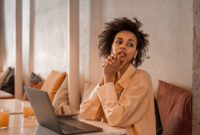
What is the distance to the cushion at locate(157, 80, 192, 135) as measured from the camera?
1.95m

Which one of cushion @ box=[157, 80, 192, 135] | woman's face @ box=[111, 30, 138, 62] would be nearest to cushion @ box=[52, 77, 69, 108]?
cushion @ box=[157, 80, 192, 135]

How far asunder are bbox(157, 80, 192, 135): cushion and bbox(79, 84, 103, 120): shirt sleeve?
664 millimetres

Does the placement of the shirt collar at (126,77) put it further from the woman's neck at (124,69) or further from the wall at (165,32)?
the wall at (165,32)

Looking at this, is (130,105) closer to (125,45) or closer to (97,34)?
(125,45)

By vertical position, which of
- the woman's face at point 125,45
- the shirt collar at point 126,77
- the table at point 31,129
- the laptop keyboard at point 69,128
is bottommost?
the table at point 31,129

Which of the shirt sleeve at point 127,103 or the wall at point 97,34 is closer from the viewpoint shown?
the shirt sleeve at point 127,103

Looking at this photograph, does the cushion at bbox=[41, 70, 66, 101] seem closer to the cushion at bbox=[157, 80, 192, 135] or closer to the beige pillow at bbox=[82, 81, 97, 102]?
the beige pillow at bbox=[82, 81, 97, 102]

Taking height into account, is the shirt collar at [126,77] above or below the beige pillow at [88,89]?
above

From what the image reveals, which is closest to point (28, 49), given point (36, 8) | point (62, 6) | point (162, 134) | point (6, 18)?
point (36, 8)

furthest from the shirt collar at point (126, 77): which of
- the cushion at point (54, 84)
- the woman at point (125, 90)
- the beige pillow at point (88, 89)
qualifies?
the cushion at point (54, 84)

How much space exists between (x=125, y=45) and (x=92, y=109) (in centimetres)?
48

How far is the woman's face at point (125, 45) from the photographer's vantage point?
1.71m

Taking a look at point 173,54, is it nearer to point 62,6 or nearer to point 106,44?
point 106,44

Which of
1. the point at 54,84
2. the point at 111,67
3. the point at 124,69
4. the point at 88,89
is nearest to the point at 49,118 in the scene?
the point at 111,67
